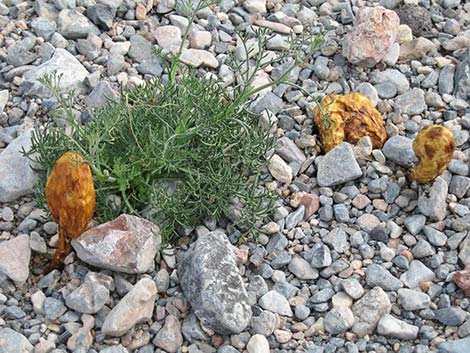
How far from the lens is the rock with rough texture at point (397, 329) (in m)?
3.38

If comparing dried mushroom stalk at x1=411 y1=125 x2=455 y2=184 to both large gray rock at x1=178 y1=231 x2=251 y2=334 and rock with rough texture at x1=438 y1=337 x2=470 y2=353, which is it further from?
large gray rock at x1=178 y1=231 x2=251 y2=334

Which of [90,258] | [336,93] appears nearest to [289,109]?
[336,93]

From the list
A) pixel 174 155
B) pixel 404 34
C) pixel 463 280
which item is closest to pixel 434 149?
pixel 463 280

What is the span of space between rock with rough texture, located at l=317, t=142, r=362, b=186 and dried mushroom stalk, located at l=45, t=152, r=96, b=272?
3.61 feet

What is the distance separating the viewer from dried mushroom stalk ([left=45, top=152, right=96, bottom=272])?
335cm

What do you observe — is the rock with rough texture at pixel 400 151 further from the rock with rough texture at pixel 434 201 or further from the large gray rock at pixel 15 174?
the large gray rock at pixel 15 174

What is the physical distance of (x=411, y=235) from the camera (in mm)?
3789

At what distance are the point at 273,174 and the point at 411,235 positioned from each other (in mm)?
666

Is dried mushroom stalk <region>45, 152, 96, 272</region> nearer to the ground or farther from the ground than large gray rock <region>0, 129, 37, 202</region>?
farther from the ground

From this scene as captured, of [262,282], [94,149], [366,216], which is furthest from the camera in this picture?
[366,216]

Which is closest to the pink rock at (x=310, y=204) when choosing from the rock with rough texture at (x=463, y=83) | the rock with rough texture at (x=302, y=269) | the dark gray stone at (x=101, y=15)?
the rock with rough texture at (x=302, y=269)

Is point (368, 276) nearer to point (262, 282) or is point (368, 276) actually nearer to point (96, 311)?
point (262, 282)

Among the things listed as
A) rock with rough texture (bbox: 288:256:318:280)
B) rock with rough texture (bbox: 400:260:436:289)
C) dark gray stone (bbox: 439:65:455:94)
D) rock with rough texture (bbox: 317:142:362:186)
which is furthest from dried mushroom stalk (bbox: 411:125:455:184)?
dark gray stone (bbox: 439:65:455:94)

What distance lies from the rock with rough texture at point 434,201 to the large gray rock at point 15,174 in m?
1.67
